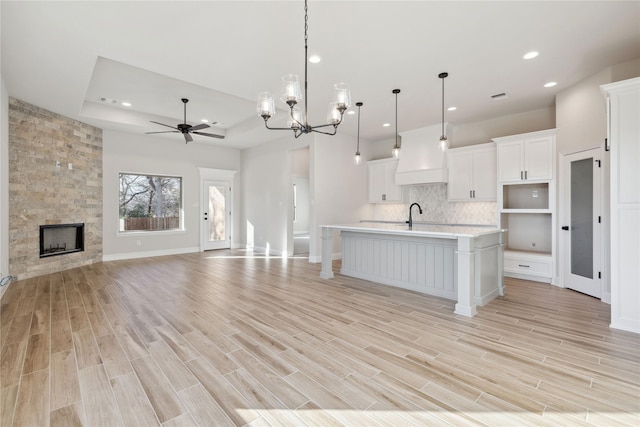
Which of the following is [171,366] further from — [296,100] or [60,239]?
[60,239]

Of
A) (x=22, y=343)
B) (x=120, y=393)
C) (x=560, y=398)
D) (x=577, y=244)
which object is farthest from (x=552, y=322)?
(x=22, y=343)

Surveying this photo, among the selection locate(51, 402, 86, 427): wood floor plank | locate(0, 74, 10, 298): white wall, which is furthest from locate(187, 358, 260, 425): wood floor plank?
locate(0, 74, 10, 298): white wall

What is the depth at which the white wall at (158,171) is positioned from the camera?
22.2 feet

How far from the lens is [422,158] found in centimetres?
648

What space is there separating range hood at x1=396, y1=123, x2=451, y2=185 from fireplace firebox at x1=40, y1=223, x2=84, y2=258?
702 cm

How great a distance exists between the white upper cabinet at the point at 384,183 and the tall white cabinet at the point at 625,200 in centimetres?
423

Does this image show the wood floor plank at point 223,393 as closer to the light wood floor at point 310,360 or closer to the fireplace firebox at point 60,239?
the light wood floor at point 310,360

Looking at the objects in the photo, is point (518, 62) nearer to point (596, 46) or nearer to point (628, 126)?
point (596, 46)

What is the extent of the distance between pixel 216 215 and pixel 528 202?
765 cm

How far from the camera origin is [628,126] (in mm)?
2916

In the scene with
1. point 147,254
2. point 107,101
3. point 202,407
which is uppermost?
point 107,101

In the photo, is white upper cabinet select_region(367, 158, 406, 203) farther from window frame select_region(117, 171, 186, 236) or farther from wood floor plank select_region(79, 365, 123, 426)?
wood floor plank select_region(79, 365, 123, 426)

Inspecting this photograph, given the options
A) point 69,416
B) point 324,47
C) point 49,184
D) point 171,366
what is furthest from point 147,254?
point 324,47

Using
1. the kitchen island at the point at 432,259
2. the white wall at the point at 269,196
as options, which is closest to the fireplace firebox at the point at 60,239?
the white wall at the point at 269,196
